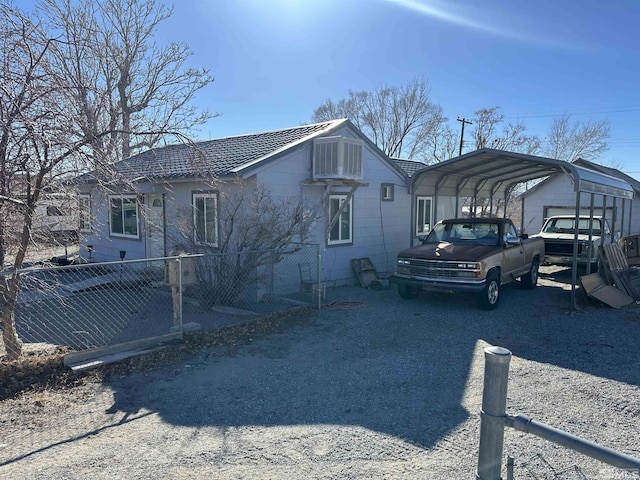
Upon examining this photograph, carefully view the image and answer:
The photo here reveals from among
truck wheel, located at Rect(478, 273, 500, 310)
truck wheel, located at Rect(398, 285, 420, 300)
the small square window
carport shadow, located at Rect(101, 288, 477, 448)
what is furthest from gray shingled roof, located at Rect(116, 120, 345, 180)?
truck wheel, located at Rect(478, 273, 500, 310)

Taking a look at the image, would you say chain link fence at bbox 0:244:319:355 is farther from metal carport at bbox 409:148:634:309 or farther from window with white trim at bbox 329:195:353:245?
metal carport at bbox 409:148:634:309

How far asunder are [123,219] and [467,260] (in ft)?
32.6

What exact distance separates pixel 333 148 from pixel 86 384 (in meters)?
6.91

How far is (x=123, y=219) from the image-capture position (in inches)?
525

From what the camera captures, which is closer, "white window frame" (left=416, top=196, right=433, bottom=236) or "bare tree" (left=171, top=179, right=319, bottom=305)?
"bare tree" (left=171, top=179, right=319, bottom=305)

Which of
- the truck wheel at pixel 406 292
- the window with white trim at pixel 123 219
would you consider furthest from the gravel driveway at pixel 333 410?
the window with white trim at pixel 123 219

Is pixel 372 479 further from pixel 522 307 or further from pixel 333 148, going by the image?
pixel 333 148

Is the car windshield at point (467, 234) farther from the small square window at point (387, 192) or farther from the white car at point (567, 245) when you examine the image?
the white car at point (567, 245)

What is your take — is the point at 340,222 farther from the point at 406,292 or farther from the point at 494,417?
the point at 494,417

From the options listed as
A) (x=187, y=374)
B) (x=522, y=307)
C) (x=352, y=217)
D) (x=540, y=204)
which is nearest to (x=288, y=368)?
(x=187, y=374)

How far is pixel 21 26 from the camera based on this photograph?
4949 mm

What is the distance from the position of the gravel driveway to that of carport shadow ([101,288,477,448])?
0.02 metres

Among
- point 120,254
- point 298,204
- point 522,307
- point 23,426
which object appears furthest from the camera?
point 120,254

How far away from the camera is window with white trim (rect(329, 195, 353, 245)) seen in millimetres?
11273
